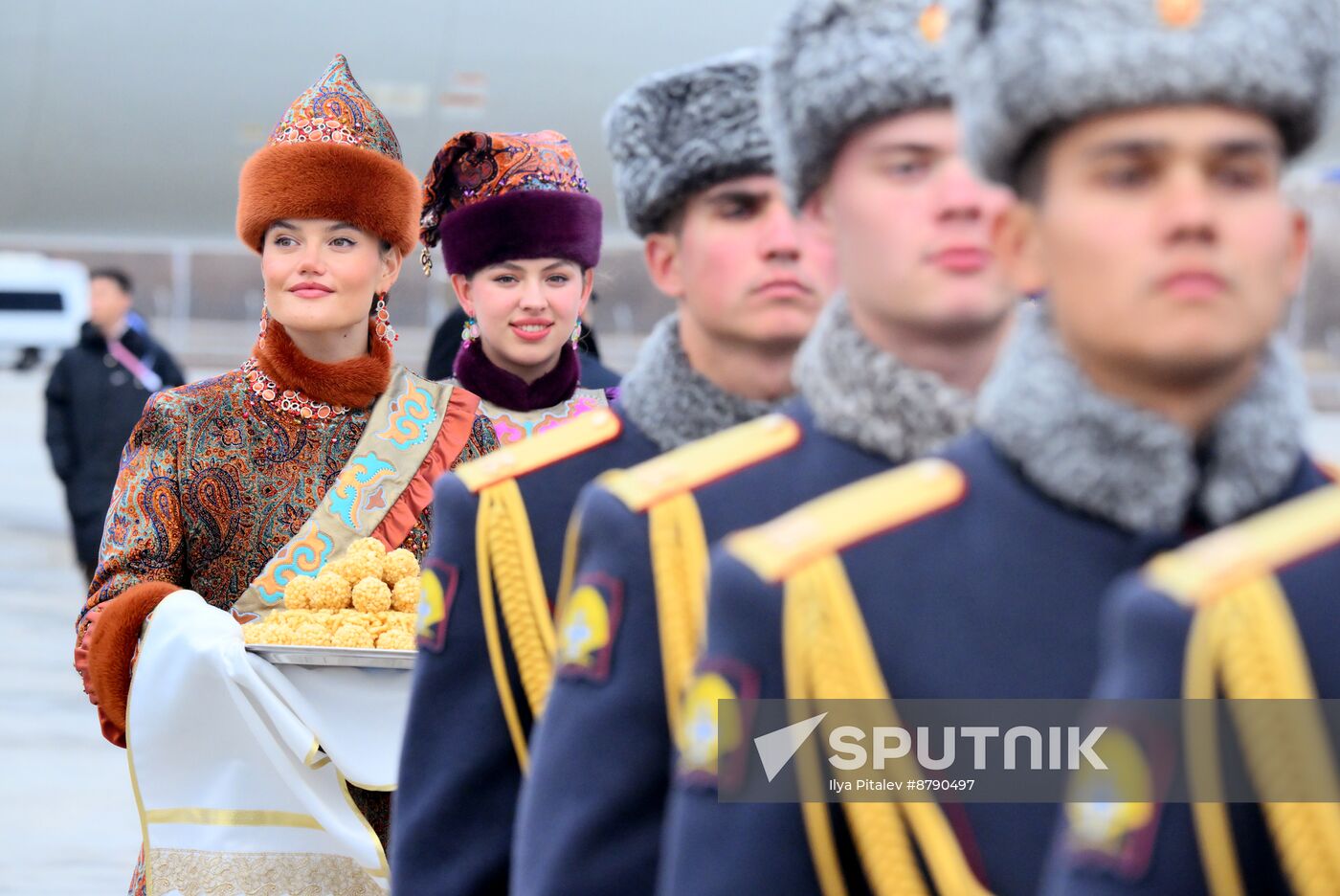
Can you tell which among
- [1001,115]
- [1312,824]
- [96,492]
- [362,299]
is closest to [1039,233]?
[1001,115]

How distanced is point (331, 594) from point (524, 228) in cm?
Result: 95

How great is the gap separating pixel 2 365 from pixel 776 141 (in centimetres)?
2317

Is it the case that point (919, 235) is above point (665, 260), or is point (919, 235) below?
below

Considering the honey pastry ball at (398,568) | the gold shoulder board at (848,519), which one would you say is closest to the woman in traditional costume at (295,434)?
the honey pastry ball at (398,568)

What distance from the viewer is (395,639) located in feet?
10.9

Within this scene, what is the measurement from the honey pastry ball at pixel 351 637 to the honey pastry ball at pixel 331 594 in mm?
69

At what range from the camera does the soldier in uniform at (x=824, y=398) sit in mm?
1891

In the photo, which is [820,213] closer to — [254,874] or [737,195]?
[737,195]

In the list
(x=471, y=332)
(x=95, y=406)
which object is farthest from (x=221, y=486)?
(x=95, y=406)

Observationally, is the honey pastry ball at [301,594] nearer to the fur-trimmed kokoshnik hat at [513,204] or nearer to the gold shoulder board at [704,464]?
the fur-trimmed kokoshnik hat at [513,204]

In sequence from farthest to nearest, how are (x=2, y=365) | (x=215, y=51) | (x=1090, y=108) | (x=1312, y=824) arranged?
1. (x=2, y=365)
2. (x=215, y=51)
3. (x=1090, y=108)
4. (x=1312, y=824)

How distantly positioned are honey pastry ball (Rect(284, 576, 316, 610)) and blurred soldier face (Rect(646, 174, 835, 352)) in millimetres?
1136

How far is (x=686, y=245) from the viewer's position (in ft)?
7.91

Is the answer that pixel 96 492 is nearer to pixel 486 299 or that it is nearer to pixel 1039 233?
pixel 486 299
